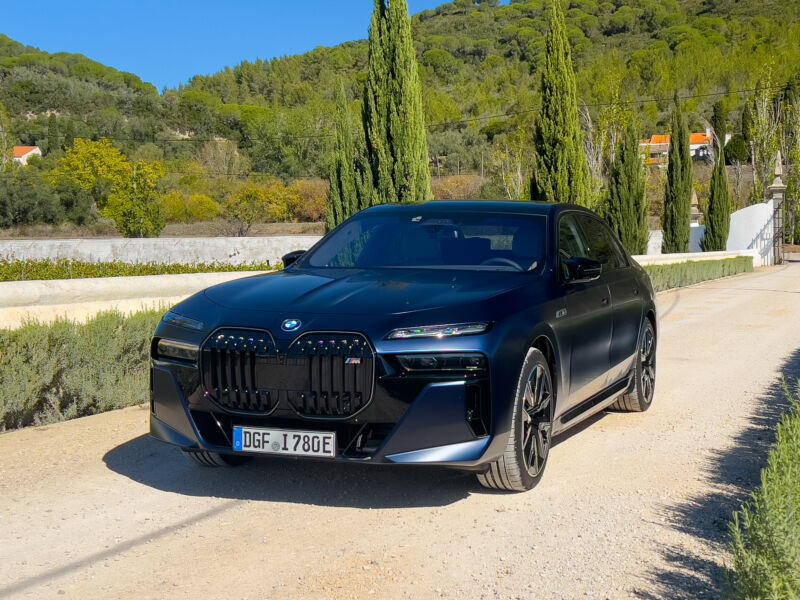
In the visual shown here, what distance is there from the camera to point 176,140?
105m

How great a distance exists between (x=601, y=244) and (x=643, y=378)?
127 centimetres

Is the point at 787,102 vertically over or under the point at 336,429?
over

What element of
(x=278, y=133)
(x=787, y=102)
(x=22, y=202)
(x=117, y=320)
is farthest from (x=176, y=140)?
(x=117, y=320)

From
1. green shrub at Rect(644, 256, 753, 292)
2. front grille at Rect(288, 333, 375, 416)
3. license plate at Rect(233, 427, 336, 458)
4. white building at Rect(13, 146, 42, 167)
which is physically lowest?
green shrub at Rect(644, 256, 753, 292)

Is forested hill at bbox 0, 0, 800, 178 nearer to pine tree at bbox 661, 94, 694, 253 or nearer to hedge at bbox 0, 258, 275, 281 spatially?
pine tree at bbox 661, 94, 694, 253

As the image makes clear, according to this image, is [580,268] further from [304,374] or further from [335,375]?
[304,374]

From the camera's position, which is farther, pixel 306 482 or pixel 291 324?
pixel 306 482

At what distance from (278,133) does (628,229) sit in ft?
226

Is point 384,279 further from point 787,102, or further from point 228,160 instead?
point 228,160

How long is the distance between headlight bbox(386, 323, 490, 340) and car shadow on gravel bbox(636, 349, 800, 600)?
1.40m

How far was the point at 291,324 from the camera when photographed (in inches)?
190

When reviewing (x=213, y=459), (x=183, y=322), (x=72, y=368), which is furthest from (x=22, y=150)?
(x=183, y=322)

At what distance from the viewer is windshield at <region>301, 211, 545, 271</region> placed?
239 inches

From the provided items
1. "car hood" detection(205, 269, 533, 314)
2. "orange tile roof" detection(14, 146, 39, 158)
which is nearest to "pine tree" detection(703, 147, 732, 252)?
"car hood" detection(205, 269, 533, 314)
